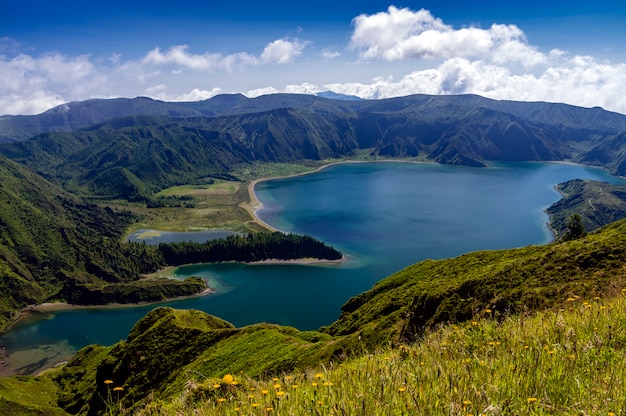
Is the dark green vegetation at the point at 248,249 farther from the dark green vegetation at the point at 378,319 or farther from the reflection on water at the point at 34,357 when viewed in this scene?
the dark green vegetation at the point at 378,319

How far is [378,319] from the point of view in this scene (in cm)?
4278

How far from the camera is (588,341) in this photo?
6.29 metres

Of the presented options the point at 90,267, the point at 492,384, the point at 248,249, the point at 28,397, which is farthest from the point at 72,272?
the point at 492,384

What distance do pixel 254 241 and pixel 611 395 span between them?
175 meters

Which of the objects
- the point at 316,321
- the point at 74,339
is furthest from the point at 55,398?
the point at 316,321

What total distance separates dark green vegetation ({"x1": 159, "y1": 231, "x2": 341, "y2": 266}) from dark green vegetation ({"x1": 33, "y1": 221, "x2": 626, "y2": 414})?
10281 centimetres

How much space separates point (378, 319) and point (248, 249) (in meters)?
137

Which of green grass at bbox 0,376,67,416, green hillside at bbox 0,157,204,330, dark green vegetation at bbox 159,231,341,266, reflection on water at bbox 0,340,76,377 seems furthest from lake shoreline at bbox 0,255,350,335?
green grass at bbox 0,376,67,416

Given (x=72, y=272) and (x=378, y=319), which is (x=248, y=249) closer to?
(x=72, y=272)

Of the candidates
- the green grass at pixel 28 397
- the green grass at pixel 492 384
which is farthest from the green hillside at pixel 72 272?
the green grass at pixel 492 384

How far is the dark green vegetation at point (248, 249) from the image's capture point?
169m

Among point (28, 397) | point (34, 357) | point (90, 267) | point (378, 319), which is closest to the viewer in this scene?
point (378, 319)

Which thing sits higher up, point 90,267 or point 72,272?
point 90,267

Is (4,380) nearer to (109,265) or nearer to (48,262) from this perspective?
(109,265)
